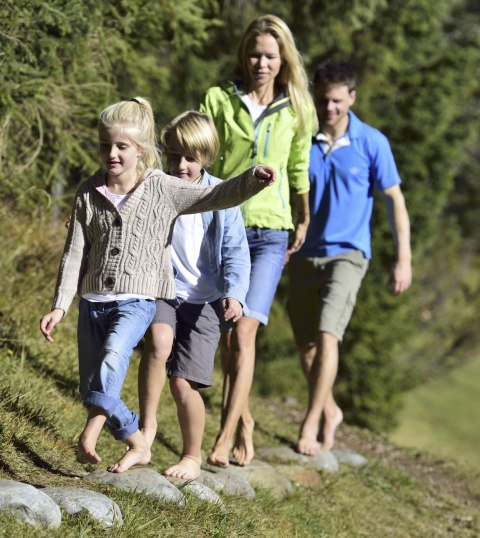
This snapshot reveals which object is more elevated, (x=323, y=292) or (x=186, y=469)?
(x=323, y=292)

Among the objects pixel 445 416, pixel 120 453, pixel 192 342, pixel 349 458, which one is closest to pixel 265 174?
pixel 192 342

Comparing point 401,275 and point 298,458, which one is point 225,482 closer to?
point 298,458

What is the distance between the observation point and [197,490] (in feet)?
15.0

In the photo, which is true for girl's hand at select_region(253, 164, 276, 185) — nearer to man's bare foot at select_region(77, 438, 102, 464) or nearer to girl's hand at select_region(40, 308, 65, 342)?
girl's hand at select_region(40, 308, 65, 342)

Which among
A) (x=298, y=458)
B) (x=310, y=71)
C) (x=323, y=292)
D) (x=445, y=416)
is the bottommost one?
(x=445, y=416)

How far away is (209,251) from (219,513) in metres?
1.14

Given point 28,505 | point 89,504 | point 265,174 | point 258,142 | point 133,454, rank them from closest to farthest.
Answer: point 28,505, point 89,504, point 265,174, point 133,454, point 258,142

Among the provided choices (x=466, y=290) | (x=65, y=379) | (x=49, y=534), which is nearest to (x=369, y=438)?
(x=65, y=379)

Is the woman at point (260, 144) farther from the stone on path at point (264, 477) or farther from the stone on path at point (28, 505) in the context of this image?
the stone on path at point (28, 505)

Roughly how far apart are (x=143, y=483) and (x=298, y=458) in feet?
6.72

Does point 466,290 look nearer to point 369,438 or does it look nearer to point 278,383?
point 278,383

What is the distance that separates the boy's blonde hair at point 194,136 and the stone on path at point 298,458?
2.18 meters

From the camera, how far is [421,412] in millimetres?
23375

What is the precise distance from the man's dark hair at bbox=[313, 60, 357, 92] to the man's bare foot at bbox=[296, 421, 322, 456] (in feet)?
6.65
